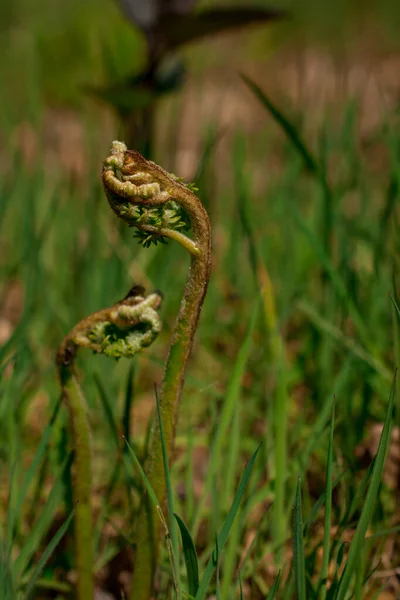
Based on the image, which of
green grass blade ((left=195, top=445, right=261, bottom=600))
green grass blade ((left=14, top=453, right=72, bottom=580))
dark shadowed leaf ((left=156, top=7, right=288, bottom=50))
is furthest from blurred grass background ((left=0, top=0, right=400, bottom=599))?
dark shadowed leaf ((left=156, top=7, right=288, bottom=50))

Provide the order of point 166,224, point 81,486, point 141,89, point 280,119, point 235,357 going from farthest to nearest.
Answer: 1. point 235,357
2. point 141,89
3. point 280,119
4. point 81,486
5. point 166,224

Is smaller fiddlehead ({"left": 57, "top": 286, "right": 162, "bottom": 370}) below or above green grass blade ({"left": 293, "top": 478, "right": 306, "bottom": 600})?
above

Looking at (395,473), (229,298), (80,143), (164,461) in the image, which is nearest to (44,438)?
(164,461)

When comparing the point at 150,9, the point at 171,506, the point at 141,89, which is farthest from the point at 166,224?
the point at 150,9

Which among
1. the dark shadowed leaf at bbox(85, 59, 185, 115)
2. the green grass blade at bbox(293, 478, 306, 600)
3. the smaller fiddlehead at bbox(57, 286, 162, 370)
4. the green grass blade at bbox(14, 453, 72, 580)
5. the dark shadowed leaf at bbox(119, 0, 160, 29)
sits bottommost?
the green grass blade at bbox(14, 453, 72, 580)

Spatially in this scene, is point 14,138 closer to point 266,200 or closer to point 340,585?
point 266,200

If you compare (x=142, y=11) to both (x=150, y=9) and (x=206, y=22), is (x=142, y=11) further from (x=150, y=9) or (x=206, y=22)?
(x=206, y=22)

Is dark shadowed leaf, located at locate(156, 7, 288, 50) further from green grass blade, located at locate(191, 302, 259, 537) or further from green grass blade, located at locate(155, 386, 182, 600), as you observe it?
green grass blade, located at locate(155, 386, 182, 600)
